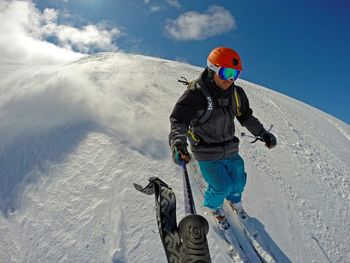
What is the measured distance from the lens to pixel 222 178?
463 cm

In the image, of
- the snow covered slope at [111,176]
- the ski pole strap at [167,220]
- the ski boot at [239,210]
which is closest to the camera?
the ski pole strap at [167,220]

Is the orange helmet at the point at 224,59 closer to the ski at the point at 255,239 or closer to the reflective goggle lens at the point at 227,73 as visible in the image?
the reflective goggle lens at the point at 227,73

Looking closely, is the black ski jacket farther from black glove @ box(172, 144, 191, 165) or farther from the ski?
the ski

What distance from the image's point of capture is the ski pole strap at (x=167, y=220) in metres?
2.86

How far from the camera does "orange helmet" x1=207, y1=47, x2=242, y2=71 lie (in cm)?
434

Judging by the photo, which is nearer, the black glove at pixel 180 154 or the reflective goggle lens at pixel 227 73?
the black glove at pixel 180 154

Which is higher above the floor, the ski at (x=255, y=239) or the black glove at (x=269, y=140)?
the black glove at (x=269, y=140)

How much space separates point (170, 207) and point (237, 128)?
5.75 meters

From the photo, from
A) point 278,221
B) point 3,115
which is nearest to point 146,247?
point 278,221

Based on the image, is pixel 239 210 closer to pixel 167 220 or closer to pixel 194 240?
pixel 167 220

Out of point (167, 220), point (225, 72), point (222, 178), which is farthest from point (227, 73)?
point (167, 220)

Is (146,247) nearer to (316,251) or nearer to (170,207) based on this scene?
(170,207)

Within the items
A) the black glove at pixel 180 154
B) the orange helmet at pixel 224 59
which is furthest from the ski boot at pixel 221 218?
the orange helmet at pixel 224 59

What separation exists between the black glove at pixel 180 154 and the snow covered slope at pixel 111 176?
4.18 feet
